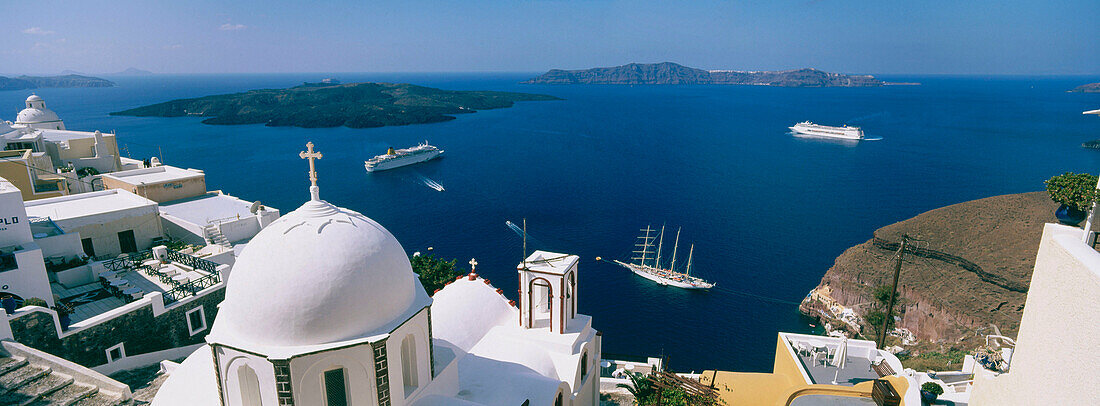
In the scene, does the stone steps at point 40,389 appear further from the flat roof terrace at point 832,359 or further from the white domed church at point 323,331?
the flat roof terrace at point 832,359

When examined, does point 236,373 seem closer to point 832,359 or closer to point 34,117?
point 832,359

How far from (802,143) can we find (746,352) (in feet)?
262

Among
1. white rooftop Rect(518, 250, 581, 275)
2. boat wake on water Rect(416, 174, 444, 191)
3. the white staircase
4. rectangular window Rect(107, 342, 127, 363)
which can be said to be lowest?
boat wake on water Rect(416, 174, 444, 191)

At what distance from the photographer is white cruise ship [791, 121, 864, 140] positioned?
106312 millimetres

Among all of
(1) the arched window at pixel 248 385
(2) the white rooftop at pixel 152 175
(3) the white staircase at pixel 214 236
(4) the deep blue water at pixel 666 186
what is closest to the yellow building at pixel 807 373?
(1) the arched window at pixel 248 385

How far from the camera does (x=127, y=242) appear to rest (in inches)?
951

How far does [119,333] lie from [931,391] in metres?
25.3

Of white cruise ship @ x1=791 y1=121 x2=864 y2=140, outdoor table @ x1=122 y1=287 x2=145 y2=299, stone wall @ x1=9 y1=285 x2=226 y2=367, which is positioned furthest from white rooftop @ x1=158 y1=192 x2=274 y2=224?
white cruise ship @ x1=791 y1=121 x2=864 y2=140

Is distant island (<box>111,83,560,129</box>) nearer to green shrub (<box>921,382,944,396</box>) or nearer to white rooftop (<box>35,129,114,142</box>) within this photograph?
white rooftop (<box>35,129,114,142</box>)

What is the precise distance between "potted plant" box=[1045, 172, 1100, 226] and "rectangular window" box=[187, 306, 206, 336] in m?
23.9

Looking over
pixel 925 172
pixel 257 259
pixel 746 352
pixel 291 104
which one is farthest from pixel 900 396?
pixel 291 104

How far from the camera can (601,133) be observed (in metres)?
117

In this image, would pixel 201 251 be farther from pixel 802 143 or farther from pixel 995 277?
pixel 802 143

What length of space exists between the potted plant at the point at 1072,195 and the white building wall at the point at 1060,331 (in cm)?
164
